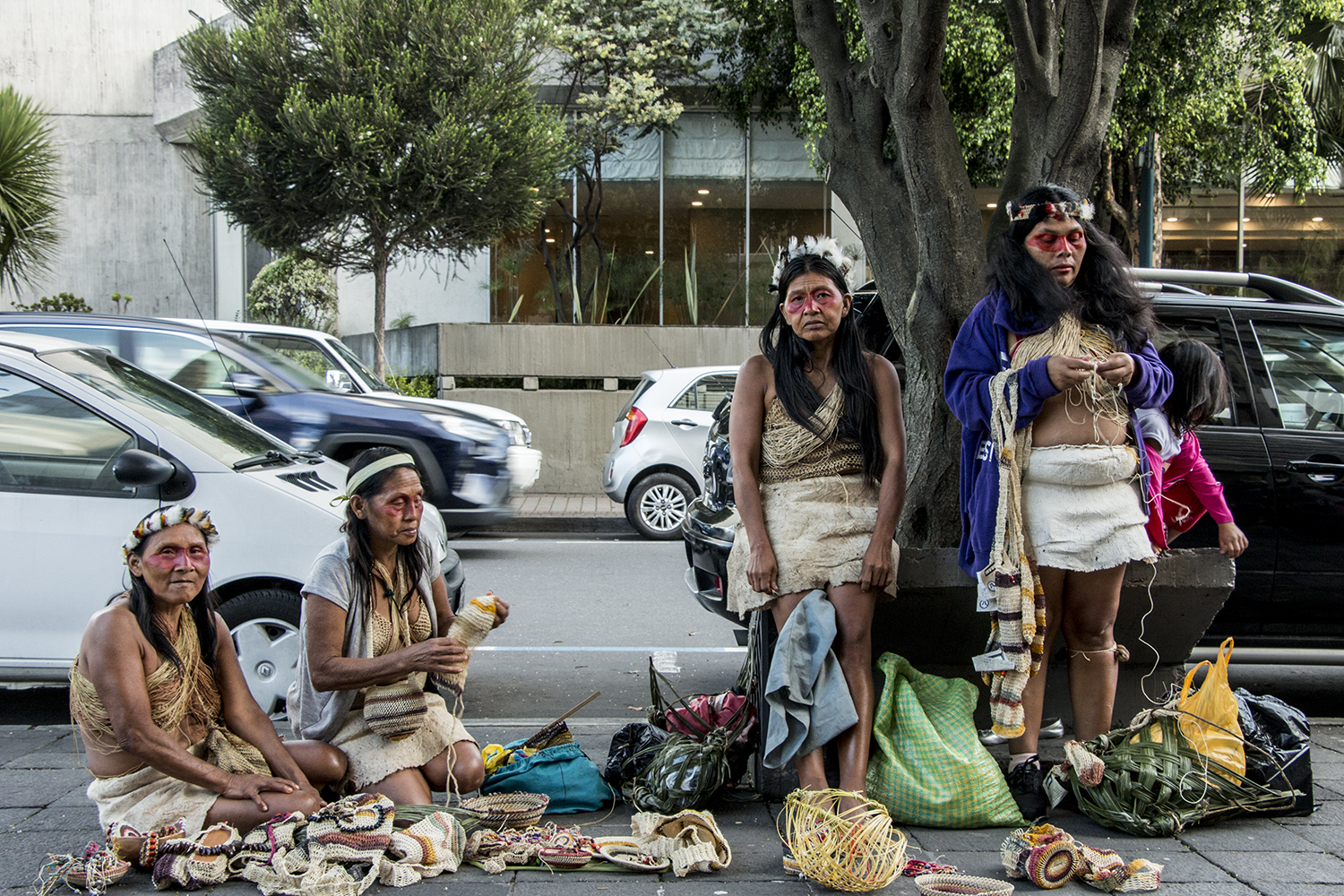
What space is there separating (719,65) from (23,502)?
43.3ft

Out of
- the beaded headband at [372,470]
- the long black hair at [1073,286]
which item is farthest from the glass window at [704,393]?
the beaded headband at [372,470]

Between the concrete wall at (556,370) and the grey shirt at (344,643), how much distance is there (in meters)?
11.4

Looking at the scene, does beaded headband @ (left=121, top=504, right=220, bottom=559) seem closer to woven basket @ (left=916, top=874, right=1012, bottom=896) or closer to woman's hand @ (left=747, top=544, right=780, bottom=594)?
woman's hand @ (left=747, top=544, right=780, bottom=594)

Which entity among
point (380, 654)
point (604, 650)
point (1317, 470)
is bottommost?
point (604, 650)

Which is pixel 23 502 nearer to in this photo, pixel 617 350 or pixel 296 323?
pixel 617 350

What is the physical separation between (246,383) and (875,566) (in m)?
6.93

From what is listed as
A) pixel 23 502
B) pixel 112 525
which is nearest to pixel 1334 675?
pixel 112 525

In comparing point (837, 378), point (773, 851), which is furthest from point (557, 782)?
point (837, 378)

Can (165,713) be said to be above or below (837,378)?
below

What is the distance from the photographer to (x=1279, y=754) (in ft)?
12.4

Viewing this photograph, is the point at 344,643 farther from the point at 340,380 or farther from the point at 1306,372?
the point at 340,380

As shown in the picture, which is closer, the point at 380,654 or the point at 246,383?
the point at 380,654

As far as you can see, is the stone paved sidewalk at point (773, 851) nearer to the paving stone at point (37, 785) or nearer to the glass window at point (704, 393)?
the paving stone at point (37, 785)

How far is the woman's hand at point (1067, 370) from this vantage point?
3.53 meters
